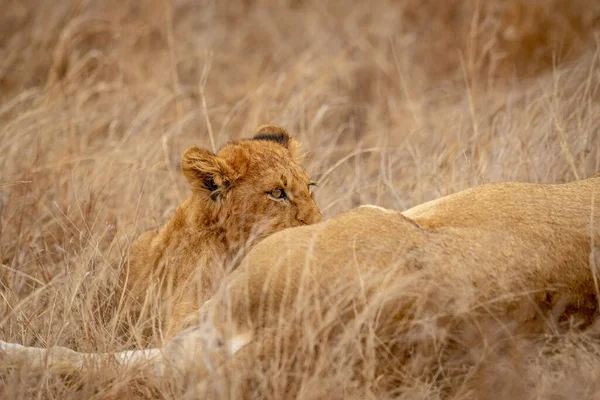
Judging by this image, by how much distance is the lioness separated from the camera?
2.46 m

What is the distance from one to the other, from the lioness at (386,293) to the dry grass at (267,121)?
0.28 ft

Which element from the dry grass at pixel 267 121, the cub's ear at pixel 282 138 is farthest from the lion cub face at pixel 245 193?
the dry grass at pixel 267 121

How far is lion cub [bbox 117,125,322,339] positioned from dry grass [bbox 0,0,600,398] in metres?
0.19

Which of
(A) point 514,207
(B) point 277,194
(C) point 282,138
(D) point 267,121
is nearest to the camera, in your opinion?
(A) point 514,207

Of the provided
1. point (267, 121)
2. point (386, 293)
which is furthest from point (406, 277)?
point (267, 121)

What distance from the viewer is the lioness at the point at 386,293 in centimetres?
246

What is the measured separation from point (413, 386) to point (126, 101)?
4741 mm

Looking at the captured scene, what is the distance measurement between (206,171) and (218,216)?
0.67 ft

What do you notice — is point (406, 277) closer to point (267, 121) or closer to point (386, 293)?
point (386, 293)

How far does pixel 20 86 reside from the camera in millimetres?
7527

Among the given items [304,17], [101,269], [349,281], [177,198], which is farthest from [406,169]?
[304,17]

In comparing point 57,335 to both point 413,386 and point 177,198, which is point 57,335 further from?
point 177,198

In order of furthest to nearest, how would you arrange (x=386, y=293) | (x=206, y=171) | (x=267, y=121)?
1. (x=267, y=121)
2. (x=206, y=171)
3. (x=386, y=293)

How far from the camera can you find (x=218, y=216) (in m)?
3.59
